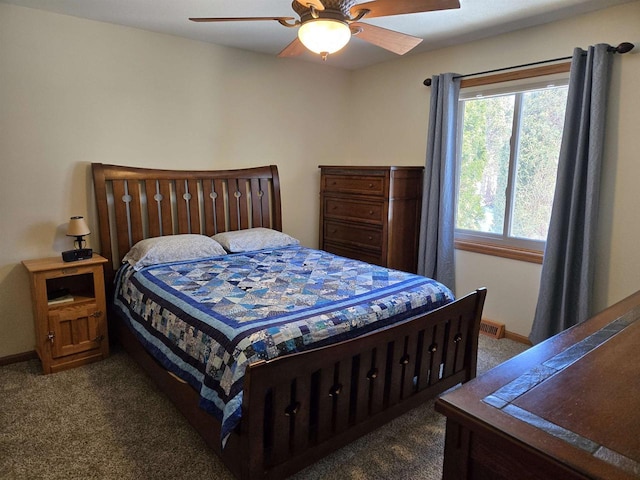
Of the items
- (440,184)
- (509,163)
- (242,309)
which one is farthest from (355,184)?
(242,309)

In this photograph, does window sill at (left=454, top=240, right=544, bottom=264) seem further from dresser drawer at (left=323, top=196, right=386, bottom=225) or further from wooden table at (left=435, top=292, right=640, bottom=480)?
wooden table at (left=435, top=292, right=640, bottom=480)

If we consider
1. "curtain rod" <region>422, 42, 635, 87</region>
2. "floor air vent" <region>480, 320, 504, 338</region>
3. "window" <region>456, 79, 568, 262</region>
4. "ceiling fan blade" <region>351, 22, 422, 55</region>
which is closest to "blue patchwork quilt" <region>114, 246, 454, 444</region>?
"floor air vent" <region>480, 320, 504, 338</region>

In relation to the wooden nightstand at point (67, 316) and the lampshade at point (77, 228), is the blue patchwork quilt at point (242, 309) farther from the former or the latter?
the lampshade at point (77, 228)

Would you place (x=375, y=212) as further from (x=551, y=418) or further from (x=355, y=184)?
(x=551, y=418)

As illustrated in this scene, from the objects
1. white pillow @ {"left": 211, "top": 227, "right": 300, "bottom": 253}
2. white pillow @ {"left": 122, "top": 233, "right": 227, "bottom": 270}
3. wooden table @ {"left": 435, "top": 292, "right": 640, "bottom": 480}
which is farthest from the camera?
white pillow @ {"left": 211, "top": 227, "right": 300, "bottom": 253}

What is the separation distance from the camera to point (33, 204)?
2936 millimetres

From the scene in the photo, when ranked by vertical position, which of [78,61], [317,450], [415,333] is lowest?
[317,450]

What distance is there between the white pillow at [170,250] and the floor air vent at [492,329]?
235 cm

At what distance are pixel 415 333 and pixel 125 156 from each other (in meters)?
2.66

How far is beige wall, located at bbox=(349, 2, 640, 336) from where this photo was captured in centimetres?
276

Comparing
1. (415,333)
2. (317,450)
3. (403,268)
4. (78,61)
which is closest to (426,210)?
(403,268)

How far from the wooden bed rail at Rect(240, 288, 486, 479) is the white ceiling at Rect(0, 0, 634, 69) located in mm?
1990

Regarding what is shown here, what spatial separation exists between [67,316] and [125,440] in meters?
1.12

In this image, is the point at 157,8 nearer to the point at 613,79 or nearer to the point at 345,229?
the point at 345,229
